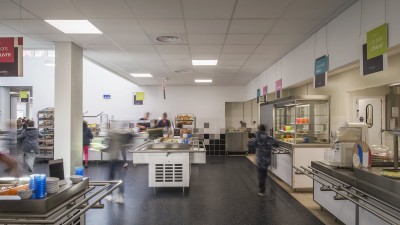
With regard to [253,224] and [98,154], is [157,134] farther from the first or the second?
[253,224]

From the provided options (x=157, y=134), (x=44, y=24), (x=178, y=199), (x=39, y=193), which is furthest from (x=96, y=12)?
(x=157, y=134)

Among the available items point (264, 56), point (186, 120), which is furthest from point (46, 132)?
point (264, 56)

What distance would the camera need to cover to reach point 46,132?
11.0 m

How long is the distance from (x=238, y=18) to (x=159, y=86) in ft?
27.4

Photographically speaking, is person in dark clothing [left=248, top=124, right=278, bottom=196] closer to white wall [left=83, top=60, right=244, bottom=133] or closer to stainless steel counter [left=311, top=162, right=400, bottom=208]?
stainless steel counter [left=311, top=162, right=400, bottom=208]

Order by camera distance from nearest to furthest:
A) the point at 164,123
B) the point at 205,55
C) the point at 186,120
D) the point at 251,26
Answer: the point at 251,26, the point at 205,55, the point at 164,123, the point at 186,120

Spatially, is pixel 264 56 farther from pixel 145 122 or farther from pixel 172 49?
pixel 145 122

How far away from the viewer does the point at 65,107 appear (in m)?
5.41

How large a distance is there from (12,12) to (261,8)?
3.31 metres

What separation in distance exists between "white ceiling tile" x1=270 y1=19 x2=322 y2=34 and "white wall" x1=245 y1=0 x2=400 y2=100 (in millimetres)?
177

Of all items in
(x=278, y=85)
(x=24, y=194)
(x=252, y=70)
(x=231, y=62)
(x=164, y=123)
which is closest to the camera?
(x=24, y=194)

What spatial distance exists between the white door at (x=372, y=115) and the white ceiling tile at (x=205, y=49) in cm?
309

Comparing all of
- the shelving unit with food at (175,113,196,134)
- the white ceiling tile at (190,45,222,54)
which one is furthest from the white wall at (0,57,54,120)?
the white ceiling tile at (190,45,222,54)

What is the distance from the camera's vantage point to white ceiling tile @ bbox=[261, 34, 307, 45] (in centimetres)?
509
